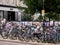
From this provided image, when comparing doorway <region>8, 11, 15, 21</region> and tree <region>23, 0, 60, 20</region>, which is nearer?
tree <region>23, 0, 60, 20</region>

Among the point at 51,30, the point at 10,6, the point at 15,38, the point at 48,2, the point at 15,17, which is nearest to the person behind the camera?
the point at 51,30

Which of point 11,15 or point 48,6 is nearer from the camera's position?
point 48,6

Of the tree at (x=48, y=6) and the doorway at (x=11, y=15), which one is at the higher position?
the tree at (x=48, y=6)

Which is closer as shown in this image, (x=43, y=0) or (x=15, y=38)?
(x=15, y=38)

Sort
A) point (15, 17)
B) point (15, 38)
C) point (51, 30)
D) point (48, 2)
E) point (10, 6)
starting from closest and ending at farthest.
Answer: point (51, 30), point (15, 38), point (48, 2), point (10, 6), point (15, 17)

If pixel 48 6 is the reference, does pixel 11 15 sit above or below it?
below

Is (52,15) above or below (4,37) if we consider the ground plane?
above

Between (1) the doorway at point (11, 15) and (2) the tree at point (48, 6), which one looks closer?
(2) the tree at point (48, 6)

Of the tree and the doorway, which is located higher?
the tree

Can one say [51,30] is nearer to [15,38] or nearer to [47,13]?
[15,38]

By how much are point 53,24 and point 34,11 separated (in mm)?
4479

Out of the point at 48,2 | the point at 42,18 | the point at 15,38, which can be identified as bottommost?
the point at 15,38

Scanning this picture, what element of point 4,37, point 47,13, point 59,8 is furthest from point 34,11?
point 4,37

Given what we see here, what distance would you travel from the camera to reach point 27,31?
72.4ft
